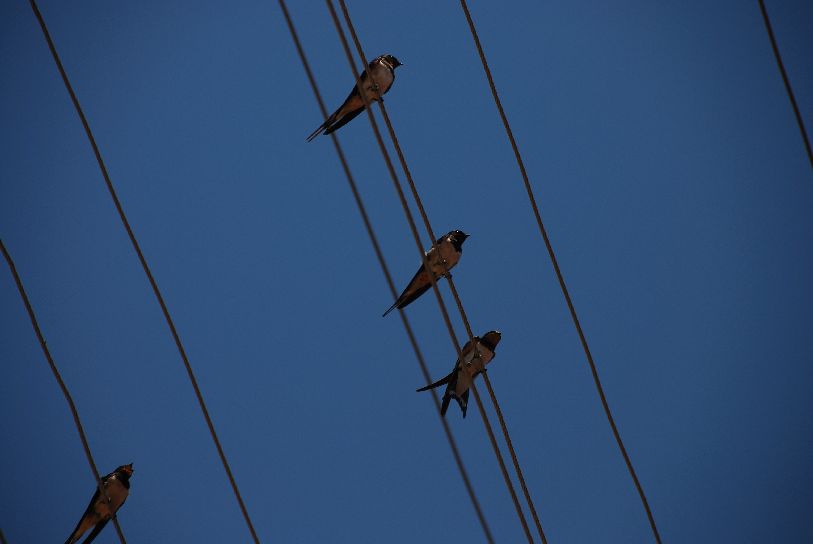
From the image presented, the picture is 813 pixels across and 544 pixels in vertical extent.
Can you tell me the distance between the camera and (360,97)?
253 inches

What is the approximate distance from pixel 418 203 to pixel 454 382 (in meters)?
2.47

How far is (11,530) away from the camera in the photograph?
1770cm

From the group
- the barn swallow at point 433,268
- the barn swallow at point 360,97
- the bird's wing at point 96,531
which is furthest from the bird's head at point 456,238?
the bird's wing at point 96,531

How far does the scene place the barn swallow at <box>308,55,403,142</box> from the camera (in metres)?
6.35

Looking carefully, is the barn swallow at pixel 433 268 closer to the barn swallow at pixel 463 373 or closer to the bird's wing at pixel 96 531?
the barn swallow at pixel 463 373

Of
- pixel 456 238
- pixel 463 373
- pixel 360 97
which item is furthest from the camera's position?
pixel 456 238

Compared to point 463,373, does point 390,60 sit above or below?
above

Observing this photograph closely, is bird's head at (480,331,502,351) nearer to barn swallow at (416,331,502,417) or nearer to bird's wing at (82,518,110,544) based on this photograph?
barn swallow at (416,331,502,417)

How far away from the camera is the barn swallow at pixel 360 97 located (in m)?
6.35

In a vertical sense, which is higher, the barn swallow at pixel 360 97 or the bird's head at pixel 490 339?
the barn swallow at pixel 360 97

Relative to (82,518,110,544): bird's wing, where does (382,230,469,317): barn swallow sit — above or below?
above

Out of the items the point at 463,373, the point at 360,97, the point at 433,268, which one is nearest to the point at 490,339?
the point at 463,373

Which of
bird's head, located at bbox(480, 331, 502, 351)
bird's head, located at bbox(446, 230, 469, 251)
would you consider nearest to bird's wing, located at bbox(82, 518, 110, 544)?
bird's head, located at bbox(480, 331, 502, 351)

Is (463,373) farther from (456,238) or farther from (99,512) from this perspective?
(99,512)
